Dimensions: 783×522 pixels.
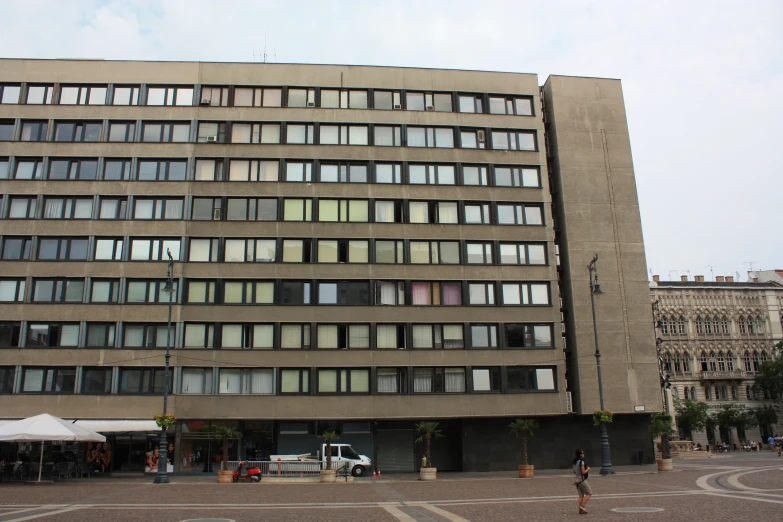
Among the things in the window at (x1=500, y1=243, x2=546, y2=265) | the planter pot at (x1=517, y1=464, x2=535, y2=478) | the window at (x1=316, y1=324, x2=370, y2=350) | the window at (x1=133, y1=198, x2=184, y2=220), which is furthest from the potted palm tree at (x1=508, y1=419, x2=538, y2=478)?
the window at (x1=133, y1=198, x2=184, y2=220)

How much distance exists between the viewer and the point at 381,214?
46125mm

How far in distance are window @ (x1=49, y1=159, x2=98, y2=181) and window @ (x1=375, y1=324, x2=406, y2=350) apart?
2270 centimetres

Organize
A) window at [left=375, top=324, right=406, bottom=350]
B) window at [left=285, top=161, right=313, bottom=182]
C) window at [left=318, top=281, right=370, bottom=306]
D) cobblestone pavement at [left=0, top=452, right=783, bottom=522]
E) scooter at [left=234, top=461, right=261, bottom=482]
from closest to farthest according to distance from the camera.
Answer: cobblestone pavement at [left=0, top=452, right=783, bottom=522], scooter at [left=234, top=461, right=261, bottom=482], window at [left=375, top=324, right=406, bottom=350], window at [left=318, top=281, right=370, bottom=306], window at [left=285, top=161, right=313, bottom=182]

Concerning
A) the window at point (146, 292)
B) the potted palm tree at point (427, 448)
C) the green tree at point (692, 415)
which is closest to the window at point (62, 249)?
the window at point (146, 292)

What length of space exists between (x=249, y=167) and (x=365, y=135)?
8737mm

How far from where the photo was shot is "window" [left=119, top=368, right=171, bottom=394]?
137 ft

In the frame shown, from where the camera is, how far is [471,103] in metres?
49.0

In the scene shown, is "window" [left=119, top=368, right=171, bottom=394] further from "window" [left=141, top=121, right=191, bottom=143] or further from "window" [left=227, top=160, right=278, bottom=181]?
"window" [left=141, top=121, right=191, bottom=143]

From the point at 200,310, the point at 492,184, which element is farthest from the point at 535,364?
the point at 200,310

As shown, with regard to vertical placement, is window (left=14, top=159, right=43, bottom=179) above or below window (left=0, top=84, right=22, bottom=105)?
below

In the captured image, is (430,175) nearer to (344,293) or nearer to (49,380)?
(344,293)

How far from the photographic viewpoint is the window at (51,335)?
42469 mm

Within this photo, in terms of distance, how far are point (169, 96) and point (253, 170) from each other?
8.43 metres

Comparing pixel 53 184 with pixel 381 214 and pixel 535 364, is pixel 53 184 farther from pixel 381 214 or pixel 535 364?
pixel 535 364
